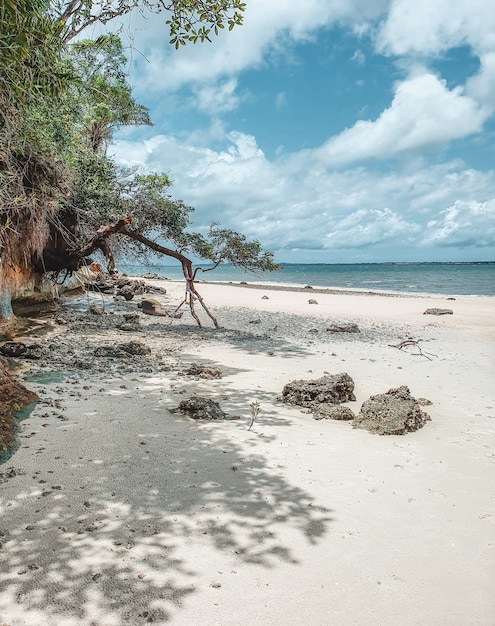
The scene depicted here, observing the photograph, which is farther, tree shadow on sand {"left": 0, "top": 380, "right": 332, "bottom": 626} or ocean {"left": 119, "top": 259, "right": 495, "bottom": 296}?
ocean {"left": 119, "top": 259, "right": 495, "bottom": 296}

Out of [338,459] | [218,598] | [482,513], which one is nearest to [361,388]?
[338,459]

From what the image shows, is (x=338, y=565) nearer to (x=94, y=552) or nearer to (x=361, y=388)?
(x=94, y=552)

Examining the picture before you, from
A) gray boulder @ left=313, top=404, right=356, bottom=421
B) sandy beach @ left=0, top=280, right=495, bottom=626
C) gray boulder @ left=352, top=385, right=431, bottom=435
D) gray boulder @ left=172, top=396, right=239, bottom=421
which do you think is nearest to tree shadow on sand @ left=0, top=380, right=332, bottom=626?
sandy beach @ left=0, top=280, right=495, bottom=626

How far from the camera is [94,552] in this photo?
3.19 m

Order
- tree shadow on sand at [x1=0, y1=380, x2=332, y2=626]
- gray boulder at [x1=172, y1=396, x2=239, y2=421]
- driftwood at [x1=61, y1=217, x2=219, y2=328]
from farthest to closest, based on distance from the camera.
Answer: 1. driftwood at [x1=61, y1=217, x2=219, y2=328]
2. gray boulder at [x1=172, y1=396, x2=239, y2=421]
3. tree shadow on sand at [x1=0, y1=380, x2=332, y2=626]

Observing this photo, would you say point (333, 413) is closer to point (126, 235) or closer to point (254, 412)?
point (254, 412)

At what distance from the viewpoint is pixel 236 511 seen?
12.6ft

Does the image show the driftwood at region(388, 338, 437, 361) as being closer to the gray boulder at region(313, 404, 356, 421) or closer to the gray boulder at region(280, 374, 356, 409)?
the gray boulder at region(280, 374, 356, 409)

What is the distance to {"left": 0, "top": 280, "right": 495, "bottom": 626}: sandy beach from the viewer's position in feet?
9.20

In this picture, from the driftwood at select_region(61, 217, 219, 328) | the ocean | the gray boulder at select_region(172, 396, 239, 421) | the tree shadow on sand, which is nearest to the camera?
the tree shadow on sand

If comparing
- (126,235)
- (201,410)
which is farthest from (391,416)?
(126,235)

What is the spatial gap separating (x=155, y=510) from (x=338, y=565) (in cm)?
156

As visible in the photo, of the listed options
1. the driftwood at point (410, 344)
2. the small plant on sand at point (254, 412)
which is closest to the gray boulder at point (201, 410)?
the small plant on sand at point (254, 412)

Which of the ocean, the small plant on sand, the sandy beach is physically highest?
the ocean
